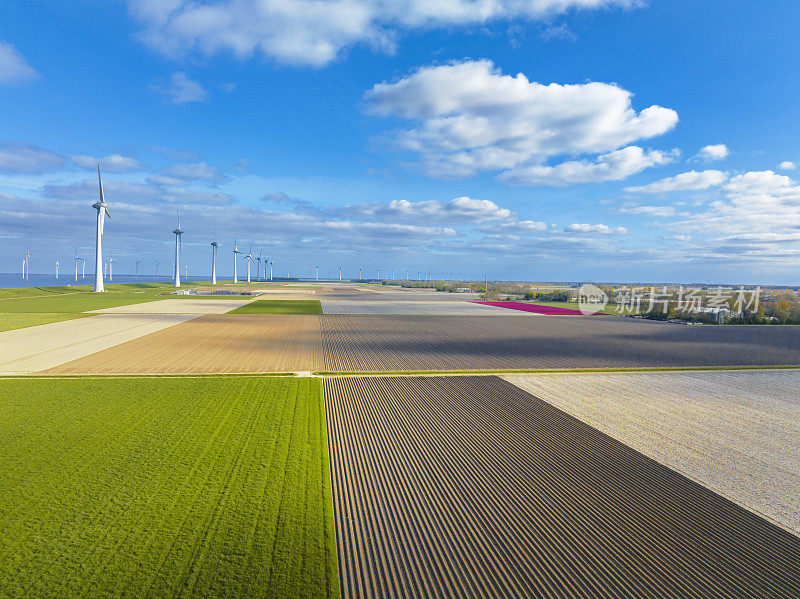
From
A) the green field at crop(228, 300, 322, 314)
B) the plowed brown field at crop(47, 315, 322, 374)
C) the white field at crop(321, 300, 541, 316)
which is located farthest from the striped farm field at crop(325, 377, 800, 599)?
the white field at crop(321, 300, 541, 316)

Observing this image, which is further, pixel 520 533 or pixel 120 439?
pixel 120 439

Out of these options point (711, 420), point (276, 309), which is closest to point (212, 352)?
point (711, 420)

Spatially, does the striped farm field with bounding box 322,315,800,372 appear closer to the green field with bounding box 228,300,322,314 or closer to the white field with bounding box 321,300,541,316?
the white field with bounding box 321,300,541,316

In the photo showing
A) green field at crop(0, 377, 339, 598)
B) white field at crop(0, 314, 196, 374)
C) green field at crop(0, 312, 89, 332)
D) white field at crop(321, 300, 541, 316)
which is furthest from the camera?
white field at crop(321, 300, 541, 316)

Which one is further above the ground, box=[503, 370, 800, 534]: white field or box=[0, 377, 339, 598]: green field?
box=[503, 370, 800, 534]: white field

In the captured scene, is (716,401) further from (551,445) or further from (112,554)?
(112,554)

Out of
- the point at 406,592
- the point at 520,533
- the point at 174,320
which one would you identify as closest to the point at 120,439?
the point at 406,592

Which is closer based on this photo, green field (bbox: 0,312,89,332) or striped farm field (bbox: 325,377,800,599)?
striped farm field (bbox: 325,377,800,599)
